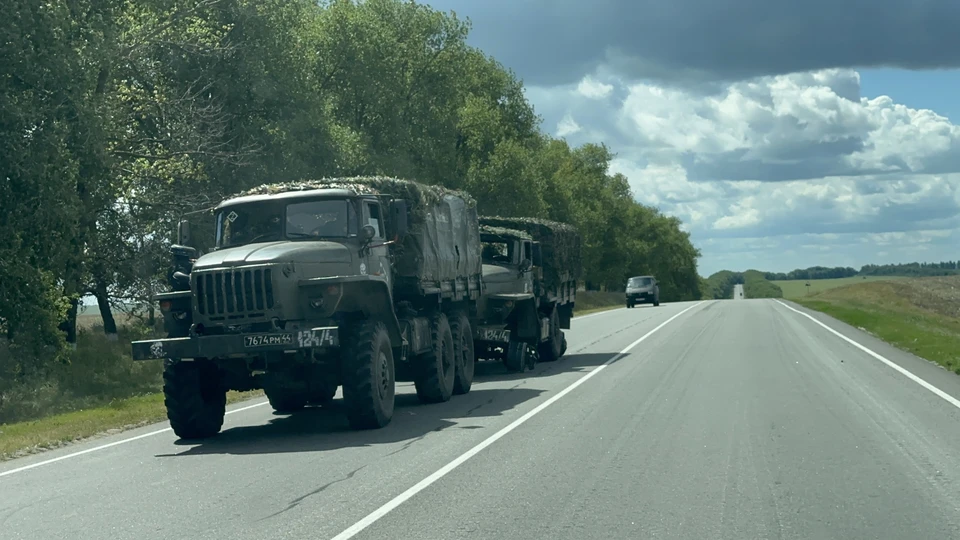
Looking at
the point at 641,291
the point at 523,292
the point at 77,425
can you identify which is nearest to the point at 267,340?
the point at 77,425

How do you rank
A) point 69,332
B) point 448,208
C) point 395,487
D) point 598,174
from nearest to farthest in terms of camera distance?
1. point 395,487
2. point 448,208
3. point 69,332
4. point 598,174

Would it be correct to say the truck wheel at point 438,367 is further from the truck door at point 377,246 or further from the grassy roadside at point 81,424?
the grassy roadside at point 81,424

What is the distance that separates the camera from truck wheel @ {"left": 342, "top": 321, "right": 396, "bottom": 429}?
13.8m

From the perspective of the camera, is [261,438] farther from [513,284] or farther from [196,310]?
[513,284]

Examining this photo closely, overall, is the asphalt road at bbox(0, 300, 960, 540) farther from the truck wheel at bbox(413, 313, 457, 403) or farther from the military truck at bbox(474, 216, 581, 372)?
the military truck at bbox(474, 216, 581, 372)

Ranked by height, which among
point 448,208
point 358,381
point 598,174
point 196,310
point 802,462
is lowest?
point 802,462

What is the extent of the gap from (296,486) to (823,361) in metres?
15.9

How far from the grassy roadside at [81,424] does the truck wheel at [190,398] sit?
5.47 feet

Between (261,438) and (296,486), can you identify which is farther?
(261,438)

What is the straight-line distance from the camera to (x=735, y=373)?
20906mm

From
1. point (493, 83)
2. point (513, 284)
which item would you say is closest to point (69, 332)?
point (513, 284)

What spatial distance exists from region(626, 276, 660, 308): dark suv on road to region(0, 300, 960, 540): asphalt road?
52.7 meters

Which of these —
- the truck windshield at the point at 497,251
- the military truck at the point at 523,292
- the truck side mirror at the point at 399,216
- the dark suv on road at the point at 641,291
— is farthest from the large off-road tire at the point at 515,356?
the dark suv on road at the point at 641,291

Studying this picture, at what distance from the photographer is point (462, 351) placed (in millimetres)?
18453
